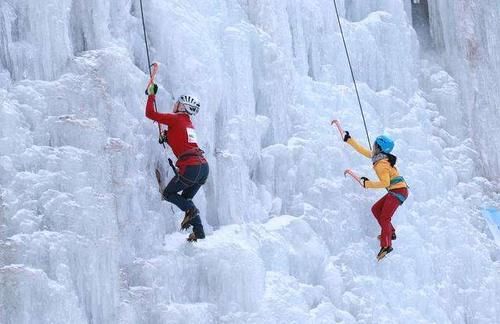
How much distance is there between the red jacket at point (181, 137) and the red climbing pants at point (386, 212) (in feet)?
7.86

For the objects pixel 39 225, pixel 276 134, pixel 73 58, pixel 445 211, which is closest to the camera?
pixel 39 225

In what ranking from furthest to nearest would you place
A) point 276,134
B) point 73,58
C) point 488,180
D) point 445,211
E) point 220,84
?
1. point 488,180
2. point 445,211
3. point 276,134
4. point 220,84
5. point 73,58

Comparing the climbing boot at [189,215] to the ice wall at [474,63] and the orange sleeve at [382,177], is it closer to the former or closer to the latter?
the orange sleeve at [382,177]

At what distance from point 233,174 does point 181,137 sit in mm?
1042

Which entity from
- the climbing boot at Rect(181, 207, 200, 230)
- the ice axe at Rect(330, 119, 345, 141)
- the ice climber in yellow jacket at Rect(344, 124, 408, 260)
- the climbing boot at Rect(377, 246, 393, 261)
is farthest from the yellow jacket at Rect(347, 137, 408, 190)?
the climbing boot at Rect(181, 207, 200, 230)

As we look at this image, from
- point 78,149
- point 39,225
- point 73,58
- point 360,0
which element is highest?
point 360,0

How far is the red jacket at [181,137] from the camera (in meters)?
7.86

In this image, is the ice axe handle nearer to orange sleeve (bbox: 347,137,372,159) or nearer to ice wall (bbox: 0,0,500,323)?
ice wall (bbox: 0,0,500,323)

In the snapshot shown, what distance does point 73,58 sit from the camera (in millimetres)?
7797

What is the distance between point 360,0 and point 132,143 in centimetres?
458

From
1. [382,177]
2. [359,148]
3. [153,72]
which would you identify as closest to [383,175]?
[382,177]

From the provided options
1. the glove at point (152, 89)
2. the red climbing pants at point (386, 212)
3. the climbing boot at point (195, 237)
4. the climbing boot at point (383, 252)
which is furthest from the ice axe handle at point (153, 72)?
the climbing boot at point (383, 252)

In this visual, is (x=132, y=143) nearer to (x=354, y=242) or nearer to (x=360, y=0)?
(x=354, y=242)

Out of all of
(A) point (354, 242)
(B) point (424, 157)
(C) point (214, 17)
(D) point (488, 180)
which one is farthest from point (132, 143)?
(D) point (488, 180)
